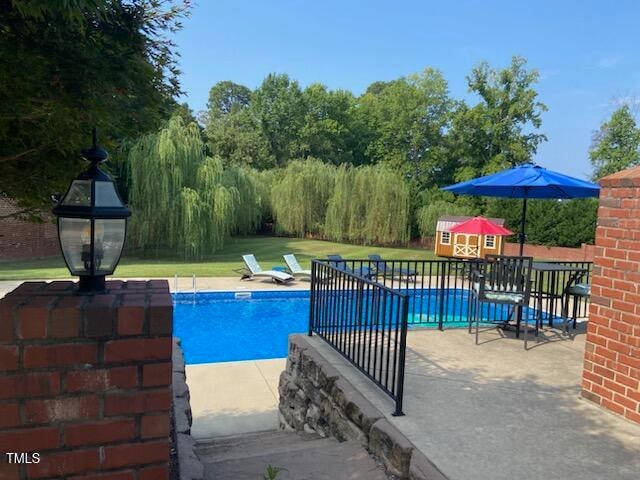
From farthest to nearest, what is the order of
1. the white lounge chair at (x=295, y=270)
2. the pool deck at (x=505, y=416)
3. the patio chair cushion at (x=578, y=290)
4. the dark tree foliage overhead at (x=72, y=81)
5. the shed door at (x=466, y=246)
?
the shed door at (x=466, y=246), the white lounge chair at (x=295, y=270), the patio chair cushion at (x=578, y=290), the pool deck at (x=505, y=416), the dark tree foliage overhead at (x=72, y=81)

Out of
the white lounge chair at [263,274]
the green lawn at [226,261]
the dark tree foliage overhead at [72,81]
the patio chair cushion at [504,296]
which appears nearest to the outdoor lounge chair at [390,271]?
the patio chair cushion at [504,296]

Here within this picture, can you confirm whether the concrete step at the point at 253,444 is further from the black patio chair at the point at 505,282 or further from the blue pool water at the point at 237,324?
the blue pool water at the point at 237,324

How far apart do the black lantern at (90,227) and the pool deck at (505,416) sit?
78.7 inches

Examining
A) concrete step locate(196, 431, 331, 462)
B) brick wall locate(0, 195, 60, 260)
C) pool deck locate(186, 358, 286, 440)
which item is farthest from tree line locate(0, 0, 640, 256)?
brick wall locate(0, 195, 60, 260)

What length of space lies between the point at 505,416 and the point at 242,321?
7.57 m

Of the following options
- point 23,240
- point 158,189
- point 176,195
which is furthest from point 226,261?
point 23,240

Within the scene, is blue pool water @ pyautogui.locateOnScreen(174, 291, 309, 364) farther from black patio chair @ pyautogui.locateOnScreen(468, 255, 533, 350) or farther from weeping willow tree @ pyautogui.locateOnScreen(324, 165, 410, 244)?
weeping willow tree @ pyautogui.locateOnScreen(324, 165, 410, 244)

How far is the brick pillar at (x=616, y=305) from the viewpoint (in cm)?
319

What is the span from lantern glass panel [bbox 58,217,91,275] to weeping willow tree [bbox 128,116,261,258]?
14.4 meters

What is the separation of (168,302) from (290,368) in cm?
357

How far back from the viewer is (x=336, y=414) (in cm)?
352

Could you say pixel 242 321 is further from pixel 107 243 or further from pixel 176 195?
pixel 107 243

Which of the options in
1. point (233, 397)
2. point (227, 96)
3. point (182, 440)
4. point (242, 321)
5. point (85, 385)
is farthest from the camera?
point (227, 96)

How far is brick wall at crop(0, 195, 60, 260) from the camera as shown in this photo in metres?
15.7
